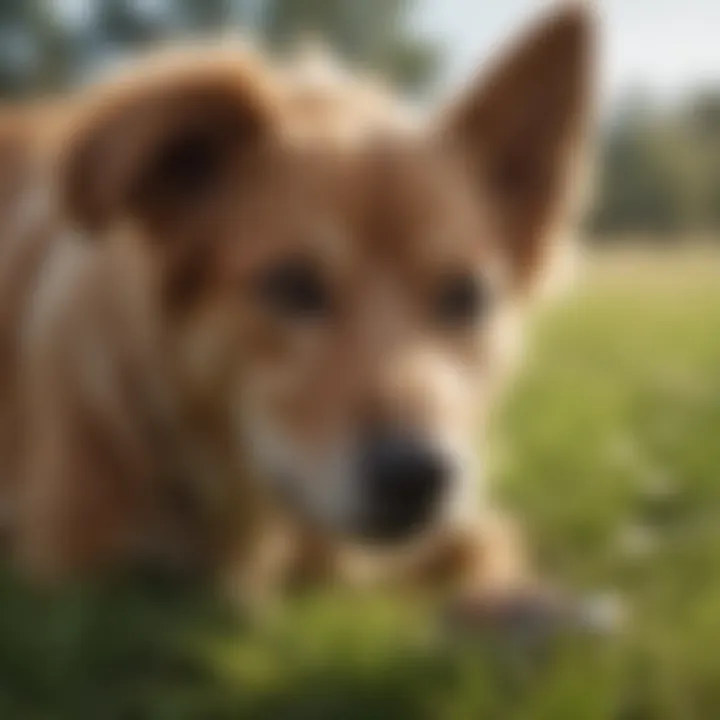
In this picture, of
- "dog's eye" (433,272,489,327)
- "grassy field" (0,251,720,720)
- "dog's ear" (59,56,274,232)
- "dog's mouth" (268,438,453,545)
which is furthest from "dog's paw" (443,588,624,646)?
"dog's ear" (59,56,274,232)

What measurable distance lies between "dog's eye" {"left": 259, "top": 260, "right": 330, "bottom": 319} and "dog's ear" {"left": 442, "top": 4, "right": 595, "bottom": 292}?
→ 0.43 m

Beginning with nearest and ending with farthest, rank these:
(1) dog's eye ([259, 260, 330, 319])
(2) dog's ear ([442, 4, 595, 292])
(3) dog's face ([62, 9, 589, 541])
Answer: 1. (3) dog's face ([62, 9, 589, 541])
2. (1) dog's eye ([259, 260, 330, 319])
3. (2) dog's ear ([442, 4, 595, 292])

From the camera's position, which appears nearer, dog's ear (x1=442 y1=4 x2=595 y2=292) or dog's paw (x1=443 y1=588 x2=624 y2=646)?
dog's paw (x1=443 y1=588 x2=624 y2=646)

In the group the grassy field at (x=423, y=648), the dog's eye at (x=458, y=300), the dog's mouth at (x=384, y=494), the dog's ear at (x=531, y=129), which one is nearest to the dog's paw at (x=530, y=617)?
the grassy field at (x=423, y=648)

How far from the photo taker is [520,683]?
6.42ft

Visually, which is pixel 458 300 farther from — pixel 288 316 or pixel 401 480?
pixel 401 480

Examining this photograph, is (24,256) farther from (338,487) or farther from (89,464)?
(338,487)

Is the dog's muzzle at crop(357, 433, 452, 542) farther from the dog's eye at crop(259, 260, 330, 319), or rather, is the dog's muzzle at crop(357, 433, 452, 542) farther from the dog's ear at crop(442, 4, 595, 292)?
the dog's ear at crop(442, 4, 595, 292)

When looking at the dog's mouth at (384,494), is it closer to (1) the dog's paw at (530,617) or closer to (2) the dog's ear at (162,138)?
(1) the dog's paw at (530,617)

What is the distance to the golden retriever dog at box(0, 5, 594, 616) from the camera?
2.14 m

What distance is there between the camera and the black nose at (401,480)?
1.99 m

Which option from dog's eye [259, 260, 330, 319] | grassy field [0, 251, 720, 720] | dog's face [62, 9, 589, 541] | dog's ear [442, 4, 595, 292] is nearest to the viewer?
grassy field [0, 251, 720, 720]

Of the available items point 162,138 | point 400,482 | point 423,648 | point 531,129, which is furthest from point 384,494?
point 531,129

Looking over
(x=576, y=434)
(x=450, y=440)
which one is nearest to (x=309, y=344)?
(x=450, y=440)
